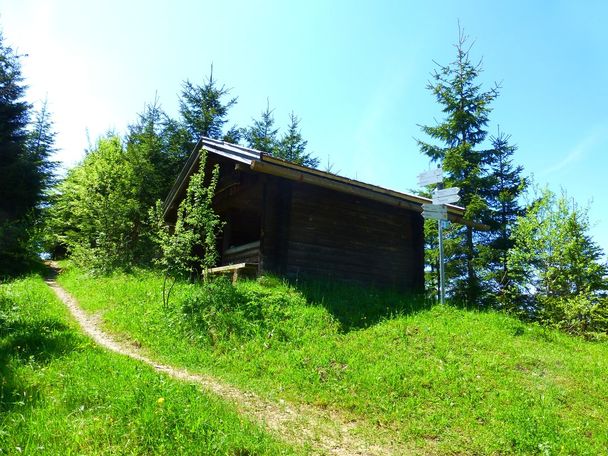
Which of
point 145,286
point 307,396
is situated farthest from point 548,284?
point 145,286

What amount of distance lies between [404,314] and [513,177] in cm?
1296

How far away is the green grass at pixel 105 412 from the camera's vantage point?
340cm

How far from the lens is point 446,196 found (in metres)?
9.48

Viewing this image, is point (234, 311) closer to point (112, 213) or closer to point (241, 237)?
point (241, 237)

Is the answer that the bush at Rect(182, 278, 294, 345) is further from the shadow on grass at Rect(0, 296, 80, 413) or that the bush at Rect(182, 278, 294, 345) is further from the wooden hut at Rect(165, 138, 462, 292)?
the shadow on grass at Rect(0, 296, 80, 413)

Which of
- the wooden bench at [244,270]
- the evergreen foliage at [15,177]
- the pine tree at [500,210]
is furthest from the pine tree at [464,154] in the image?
the evergreen foliage at [15,177]

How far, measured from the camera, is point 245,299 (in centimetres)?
887

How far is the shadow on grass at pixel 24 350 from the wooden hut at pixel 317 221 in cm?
478

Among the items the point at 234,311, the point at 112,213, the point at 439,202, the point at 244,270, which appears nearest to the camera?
the point at 234,311

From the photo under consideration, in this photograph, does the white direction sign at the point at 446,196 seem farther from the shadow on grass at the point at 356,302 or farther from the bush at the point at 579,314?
the bush at the point at 579,314

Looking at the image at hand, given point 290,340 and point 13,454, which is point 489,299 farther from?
point 13,454

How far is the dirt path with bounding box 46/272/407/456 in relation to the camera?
14.4ft

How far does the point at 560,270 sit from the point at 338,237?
6432mm

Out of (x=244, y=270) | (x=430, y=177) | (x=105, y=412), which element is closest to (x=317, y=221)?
(x=244, y=270)
